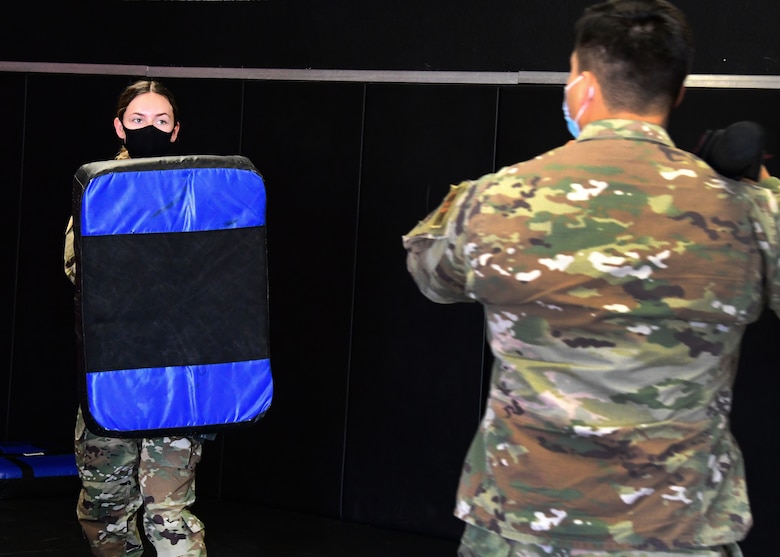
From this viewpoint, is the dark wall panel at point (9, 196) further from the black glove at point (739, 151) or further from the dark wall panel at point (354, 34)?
the black glove at point (739, 151)

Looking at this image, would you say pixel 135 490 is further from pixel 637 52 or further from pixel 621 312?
pixel 637 52

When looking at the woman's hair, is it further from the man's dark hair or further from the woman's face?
the man's dark hair

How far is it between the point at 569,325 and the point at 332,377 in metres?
2.90

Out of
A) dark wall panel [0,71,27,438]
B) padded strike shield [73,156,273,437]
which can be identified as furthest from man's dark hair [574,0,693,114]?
dark wall panel [0,71,27,438]

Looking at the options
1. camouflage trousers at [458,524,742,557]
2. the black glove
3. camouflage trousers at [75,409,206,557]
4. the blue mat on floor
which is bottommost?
the blue mat on floor

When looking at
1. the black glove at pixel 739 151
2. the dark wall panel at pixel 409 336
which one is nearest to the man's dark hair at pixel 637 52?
the black glove at pixel 739 151

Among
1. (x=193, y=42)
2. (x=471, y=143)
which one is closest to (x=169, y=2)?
(x=193, y=42)

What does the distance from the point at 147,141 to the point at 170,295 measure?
497 millimetres

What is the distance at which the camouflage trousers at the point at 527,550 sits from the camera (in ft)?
5.53

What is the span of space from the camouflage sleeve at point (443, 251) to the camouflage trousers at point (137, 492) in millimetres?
1513

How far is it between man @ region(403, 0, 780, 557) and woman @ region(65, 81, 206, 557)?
158cm

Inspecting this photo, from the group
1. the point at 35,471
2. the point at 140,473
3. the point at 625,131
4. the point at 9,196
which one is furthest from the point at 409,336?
the point at 625,131

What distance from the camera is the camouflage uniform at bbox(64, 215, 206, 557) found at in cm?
312

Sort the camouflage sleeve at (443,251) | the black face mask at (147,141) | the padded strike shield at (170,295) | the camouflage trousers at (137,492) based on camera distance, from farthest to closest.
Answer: the black face mask at (147,141) < the camouflage trousers at (137,492) < the padded strike shield at (170,295) < the camouflage sleeve at (443,251)
